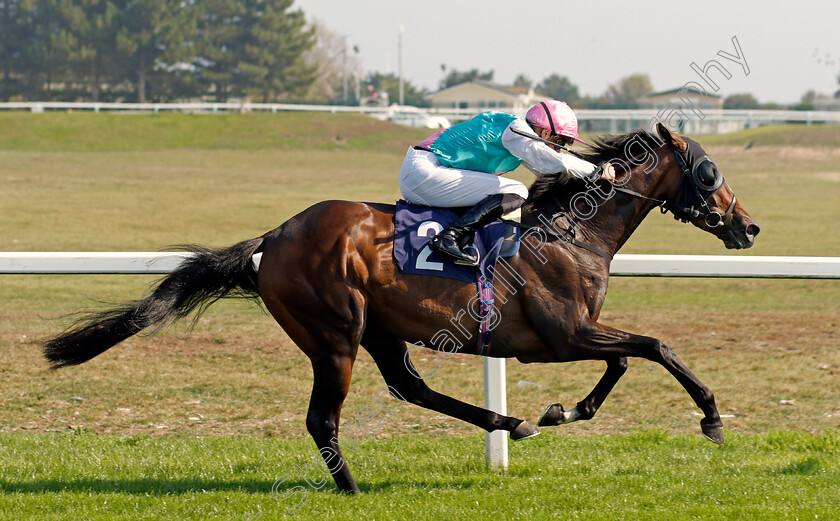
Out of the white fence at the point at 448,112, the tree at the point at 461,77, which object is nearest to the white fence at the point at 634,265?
the white fence at the point at 448,112

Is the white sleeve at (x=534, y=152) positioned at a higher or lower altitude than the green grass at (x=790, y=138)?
higher

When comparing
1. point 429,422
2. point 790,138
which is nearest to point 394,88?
point 790,138

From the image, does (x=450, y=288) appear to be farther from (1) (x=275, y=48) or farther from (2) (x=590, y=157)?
(1) (x=275, y=48)

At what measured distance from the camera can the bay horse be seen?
14.7ft

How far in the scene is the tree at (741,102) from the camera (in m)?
76.6

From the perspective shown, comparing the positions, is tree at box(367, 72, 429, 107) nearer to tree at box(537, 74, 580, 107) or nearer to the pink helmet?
tree at box(537, 74, 580, 107)

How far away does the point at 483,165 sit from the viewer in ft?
15.6

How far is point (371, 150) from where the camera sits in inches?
1383

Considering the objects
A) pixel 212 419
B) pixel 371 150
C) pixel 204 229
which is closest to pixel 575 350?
pixel 212 419

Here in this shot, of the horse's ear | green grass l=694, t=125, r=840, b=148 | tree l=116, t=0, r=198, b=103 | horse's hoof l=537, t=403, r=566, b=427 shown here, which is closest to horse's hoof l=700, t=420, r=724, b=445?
horse's hoof l=537, t=403, r=566, b=427

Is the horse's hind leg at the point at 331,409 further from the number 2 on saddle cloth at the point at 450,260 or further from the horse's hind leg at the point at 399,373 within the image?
the number 2 on saddle cloth at the point at 450,260

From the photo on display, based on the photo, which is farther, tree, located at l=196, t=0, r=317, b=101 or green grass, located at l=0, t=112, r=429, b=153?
tree, located at l=196, t=0, r=317, b=101

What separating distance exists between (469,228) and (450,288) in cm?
31

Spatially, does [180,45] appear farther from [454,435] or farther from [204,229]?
[454,435]
